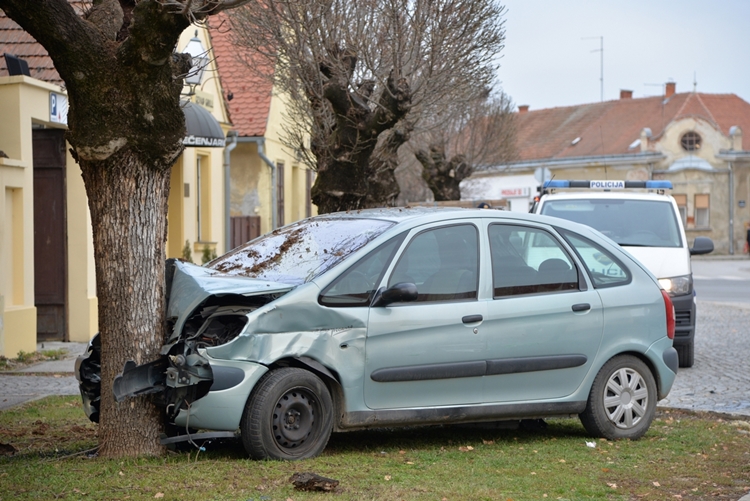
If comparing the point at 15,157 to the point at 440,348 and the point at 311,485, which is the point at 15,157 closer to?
the point at 440,348

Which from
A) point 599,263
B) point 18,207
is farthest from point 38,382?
point 599,263

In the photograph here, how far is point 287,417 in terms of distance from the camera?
6598 millimetres

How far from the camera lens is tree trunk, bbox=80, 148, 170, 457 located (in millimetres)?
6730

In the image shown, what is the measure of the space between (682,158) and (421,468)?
54441 millimetres

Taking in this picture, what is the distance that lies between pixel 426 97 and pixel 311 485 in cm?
987

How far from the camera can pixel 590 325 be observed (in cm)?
781

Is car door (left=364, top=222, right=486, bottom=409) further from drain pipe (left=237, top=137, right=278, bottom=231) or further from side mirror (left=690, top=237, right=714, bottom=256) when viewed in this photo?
drain pipe (left=237, top=137, right=278, bottom=231)

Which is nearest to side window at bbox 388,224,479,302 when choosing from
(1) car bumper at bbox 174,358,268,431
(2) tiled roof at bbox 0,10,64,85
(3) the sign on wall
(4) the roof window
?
(1) car bumper at bbox 174,358,268,431

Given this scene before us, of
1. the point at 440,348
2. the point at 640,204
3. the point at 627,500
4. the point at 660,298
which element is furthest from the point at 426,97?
the point at 627,500

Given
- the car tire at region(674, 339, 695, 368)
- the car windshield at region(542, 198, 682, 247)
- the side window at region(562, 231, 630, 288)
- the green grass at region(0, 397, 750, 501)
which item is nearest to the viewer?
the green grass at region(0, 397, 750, 501)

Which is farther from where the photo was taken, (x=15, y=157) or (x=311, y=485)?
(x=15, y=157)

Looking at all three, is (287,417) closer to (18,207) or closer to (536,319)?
(536,319)

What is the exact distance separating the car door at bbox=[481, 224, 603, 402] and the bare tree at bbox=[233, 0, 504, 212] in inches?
228

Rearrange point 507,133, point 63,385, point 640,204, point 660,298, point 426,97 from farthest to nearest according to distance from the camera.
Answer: point 507,133, point 426,97, point 640,204, point 63,385, point 660,298
